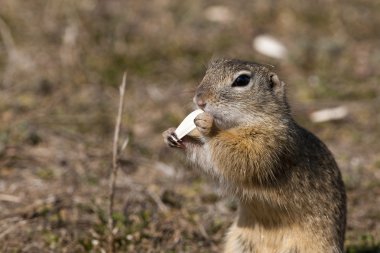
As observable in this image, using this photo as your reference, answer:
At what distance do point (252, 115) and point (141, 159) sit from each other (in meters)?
2.12

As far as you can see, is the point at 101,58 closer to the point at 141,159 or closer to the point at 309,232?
the point at 141,159

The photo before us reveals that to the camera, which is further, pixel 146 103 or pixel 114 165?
pixel 146 103

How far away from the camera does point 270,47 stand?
857cm

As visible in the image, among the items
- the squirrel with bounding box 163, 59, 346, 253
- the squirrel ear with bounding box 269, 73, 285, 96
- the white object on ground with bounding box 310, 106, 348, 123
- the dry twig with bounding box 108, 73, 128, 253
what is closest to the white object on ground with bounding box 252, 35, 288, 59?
the white object on ground with bounding box 310, 106, 348, 123

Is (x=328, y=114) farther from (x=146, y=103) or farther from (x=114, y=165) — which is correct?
(x=114, y=165)

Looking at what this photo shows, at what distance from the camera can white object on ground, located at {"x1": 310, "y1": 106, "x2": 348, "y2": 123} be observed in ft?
23.8

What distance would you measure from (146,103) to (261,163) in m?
3.22

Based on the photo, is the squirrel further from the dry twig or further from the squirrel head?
the dry twig

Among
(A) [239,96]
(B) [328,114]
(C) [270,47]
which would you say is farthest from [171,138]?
(C) [270,47]

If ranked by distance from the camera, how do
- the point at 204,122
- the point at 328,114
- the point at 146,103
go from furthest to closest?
the point at 146,103 → the point at 328,114 → the point at 204,122

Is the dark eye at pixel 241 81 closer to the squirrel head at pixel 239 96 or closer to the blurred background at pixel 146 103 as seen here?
the squirrel head at pixel 239 96

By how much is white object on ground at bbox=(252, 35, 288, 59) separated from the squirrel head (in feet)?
12.6

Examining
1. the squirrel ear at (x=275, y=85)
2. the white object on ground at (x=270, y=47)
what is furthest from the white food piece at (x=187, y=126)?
A: the white object on ground at (x=270, y=47)

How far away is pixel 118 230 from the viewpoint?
511cm
